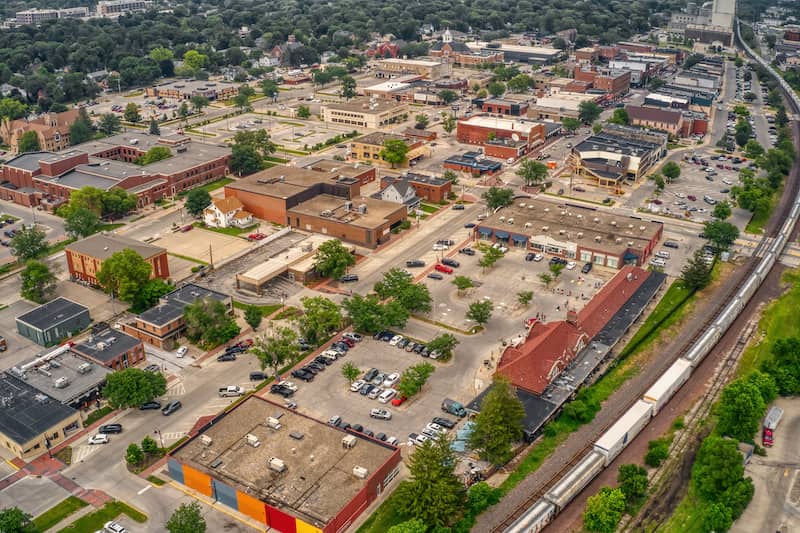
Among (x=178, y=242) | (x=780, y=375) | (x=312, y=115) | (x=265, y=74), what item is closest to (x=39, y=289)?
(x=178, y=242)

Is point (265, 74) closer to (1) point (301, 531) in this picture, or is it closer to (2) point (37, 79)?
(2) point (37, 79)

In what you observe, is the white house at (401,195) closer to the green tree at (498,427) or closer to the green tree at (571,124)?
the green tree at (498,427)

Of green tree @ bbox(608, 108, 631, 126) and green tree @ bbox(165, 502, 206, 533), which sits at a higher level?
green tree @ bbox(608, 108, 631, 126)

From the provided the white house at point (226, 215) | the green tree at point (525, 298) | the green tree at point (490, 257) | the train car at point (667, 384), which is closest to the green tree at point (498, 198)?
the green tree at point (490, 257)

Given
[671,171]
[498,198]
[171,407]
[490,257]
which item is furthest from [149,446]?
[671,171]

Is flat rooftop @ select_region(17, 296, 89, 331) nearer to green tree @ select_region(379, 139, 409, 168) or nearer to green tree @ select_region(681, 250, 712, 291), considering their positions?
green tree @ select_region(379, 139, 409, 168)

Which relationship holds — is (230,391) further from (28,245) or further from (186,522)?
(28,245)

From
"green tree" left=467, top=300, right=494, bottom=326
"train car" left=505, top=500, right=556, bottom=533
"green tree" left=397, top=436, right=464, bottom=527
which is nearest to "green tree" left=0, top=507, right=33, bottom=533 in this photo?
"green tree" left=397, top=436, right=464, bottom=527
